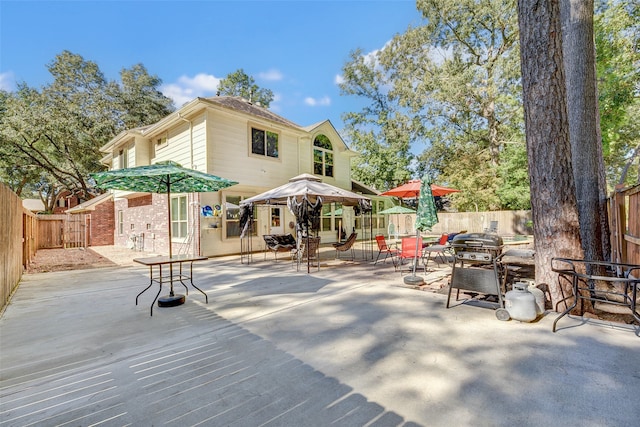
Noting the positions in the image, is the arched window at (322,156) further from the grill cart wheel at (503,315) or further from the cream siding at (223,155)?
the grill cart wheel at (503,315)

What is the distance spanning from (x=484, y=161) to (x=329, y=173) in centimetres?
1263

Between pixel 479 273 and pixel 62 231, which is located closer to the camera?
pixel 479 273

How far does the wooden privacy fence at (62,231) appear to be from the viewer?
1667 cm

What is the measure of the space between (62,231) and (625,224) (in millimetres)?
24489

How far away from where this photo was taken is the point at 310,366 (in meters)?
2.73

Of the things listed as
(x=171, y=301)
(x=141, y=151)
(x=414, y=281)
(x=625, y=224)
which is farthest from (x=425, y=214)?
(x=141, y=151)

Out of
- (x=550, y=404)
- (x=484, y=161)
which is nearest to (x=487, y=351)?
(x=550, y=404)

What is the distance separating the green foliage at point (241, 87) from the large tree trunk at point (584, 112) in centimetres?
2757

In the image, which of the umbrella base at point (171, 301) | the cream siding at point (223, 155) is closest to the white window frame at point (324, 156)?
the cream siding at point (223, 155)

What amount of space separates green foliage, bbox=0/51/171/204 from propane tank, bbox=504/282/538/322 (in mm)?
24691

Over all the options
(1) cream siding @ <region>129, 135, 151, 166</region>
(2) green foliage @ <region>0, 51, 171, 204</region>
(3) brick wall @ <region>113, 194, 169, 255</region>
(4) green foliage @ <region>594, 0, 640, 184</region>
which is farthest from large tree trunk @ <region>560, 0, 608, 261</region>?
(2) green foliage @ <region>0, 51, 171, 204</region>

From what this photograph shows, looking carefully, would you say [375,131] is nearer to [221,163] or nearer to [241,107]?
[241,107]

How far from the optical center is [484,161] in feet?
68.0

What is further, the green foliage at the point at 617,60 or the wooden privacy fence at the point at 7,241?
the green foliage at the point at 617,60
